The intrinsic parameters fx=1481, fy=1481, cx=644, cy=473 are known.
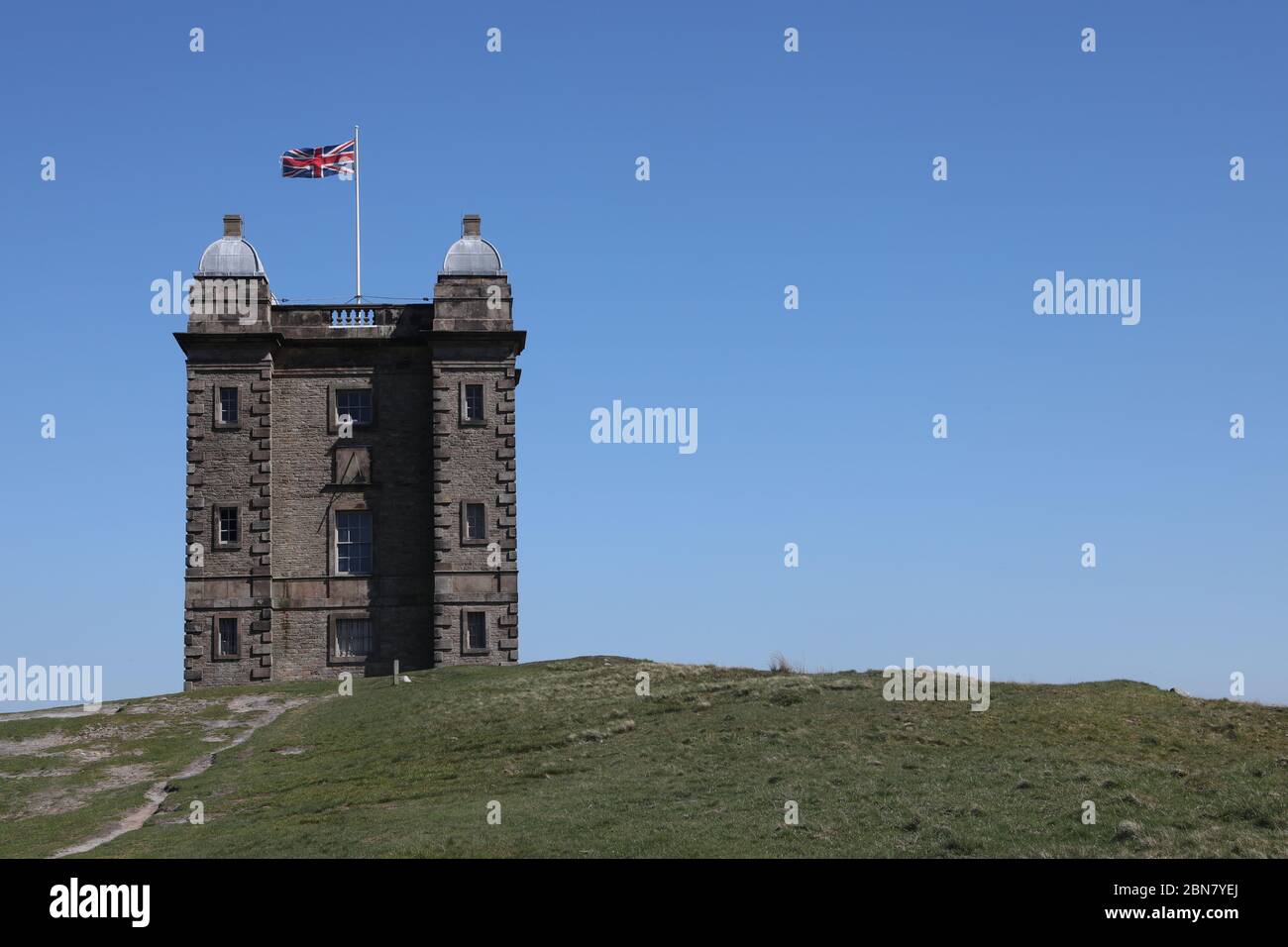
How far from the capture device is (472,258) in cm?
5575

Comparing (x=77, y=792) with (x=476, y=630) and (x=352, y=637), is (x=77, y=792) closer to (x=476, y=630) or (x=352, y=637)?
(x=352, y=637)

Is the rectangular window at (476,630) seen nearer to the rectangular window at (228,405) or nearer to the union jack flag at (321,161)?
the rectangular window at (228,405)

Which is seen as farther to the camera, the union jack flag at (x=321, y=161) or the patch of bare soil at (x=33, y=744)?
the union jack flag at (x=321, y=161)

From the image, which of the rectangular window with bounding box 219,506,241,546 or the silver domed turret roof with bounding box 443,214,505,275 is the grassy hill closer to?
the rectangular window with bounding box 219,506,241,546

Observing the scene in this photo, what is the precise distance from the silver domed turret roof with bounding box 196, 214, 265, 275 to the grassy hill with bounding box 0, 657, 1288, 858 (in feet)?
58.8

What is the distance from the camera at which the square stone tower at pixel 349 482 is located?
2100 inches

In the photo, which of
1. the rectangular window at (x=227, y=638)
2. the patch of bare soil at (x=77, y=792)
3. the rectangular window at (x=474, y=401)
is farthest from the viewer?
the rectangular window at (x=474, y=401)

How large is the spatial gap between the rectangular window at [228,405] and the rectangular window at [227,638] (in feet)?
24.0

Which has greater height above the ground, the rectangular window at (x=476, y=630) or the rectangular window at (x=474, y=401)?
the rectangular window at (x=474, y=401)

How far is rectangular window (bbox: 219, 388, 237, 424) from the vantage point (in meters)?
54.2

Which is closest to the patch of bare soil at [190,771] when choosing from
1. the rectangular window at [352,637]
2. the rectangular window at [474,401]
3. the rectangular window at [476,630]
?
the rectangular window at [352,637]

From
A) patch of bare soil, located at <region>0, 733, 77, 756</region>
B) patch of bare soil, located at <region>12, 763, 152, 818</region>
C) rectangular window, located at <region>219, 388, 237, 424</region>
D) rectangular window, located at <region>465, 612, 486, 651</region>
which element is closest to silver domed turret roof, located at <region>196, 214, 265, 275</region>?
rectangular window, located at <region>219, 388, 237, 424</region>
